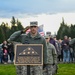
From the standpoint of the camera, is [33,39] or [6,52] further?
[6,52]

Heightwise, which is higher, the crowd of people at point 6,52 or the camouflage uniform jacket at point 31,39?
the camouflage uniform jacket at point 31,39

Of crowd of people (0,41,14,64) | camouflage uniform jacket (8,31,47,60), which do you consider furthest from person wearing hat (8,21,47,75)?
crowd of people (0,41,14,64)

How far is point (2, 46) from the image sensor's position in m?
31.3

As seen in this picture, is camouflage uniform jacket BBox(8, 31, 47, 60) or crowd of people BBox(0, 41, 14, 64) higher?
camouflage uniform jacket BBox(8, 31, 47, 60)

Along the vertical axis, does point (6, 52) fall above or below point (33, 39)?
below

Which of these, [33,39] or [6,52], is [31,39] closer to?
[33,39]

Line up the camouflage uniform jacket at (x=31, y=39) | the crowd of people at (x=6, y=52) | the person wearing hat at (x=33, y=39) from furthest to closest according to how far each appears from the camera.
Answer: the crowd of people at (x=6, y=52)
the camouflage uniform jacket at (x=31, y=39)
the person wearing hat at (x=33, y=39)

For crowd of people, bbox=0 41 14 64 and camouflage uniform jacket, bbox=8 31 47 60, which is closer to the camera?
camouflage uniform jacket, bbox=8 31 47 60

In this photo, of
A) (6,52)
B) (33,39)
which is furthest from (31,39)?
(6,52)

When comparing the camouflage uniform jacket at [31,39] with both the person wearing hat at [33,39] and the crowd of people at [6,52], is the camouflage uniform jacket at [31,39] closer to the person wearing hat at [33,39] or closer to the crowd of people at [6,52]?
the person wearing hat at [33,39]

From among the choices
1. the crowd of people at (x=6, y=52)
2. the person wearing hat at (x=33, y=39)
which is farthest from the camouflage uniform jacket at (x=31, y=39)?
the crowd of people at (x=6, y=52)

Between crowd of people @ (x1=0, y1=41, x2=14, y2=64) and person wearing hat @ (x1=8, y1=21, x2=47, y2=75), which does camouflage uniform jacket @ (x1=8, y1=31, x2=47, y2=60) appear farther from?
crowd of people @ (x1=0, y1=41, x2=14, y2=64)

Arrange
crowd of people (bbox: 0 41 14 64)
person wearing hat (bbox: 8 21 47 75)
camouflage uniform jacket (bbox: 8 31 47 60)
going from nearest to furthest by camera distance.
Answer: person wearing hat (bbox: 8 21 47 75), camouflage uniform jacket (bbox: 8 31 47 60), crowd of people (bbox: 0 41 14 64)

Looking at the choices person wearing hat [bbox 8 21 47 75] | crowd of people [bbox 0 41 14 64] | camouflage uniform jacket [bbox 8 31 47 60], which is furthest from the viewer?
crowd of people [bbox 0 41 14 64]
